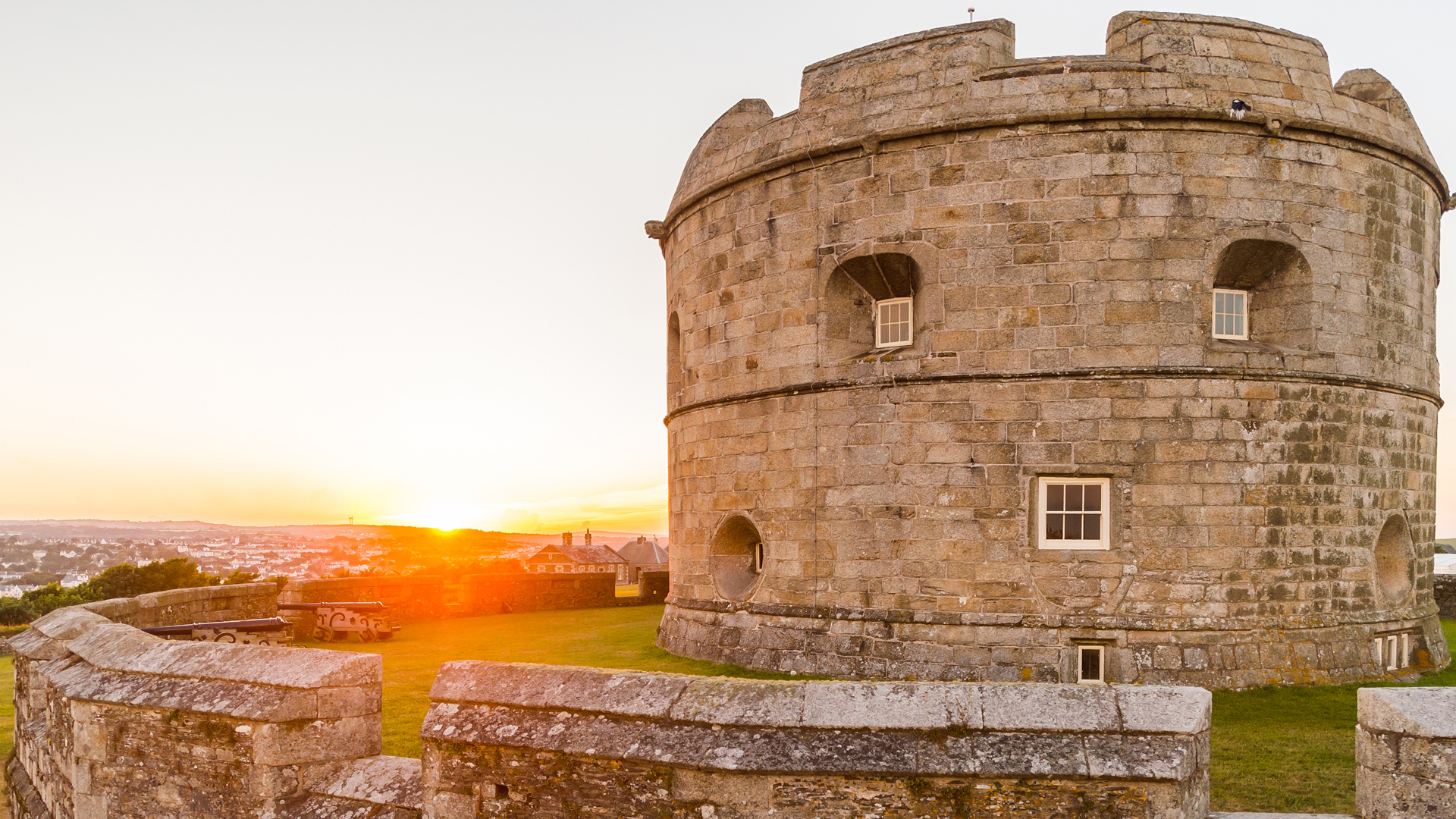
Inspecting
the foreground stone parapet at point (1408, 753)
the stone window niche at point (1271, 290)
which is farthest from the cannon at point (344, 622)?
the foreground stone parapet at point (1408, 753)

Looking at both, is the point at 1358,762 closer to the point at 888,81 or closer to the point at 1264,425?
the point at 1264,425

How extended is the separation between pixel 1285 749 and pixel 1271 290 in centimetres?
506

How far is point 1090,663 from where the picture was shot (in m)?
9.66

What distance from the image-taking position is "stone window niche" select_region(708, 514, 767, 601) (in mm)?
11828

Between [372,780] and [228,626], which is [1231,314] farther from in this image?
[228,626]

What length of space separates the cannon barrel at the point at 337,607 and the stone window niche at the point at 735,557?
18.7ft

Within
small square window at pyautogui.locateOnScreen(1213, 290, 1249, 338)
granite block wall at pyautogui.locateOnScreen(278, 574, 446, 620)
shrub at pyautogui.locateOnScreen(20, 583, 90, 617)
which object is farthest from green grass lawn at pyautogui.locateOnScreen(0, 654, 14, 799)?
small square window at pyautogui.locateOnScreen(1213, 290, 1249, 338)

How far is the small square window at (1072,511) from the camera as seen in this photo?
32.0 ft

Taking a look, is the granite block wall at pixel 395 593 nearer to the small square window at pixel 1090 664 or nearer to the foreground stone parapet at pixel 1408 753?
the small square window at pixel 1090 664

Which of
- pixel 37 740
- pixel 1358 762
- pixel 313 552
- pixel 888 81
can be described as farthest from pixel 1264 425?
pixel 313 552

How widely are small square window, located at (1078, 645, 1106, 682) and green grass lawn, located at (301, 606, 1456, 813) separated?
102cm

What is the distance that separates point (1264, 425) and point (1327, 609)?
2.02 meters

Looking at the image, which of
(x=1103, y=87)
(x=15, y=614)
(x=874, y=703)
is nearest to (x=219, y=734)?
(x=874, y=703)

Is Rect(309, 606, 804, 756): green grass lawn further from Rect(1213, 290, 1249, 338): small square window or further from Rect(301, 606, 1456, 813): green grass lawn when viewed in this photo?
Rect(1213, 290, 1249, 338): small square window
